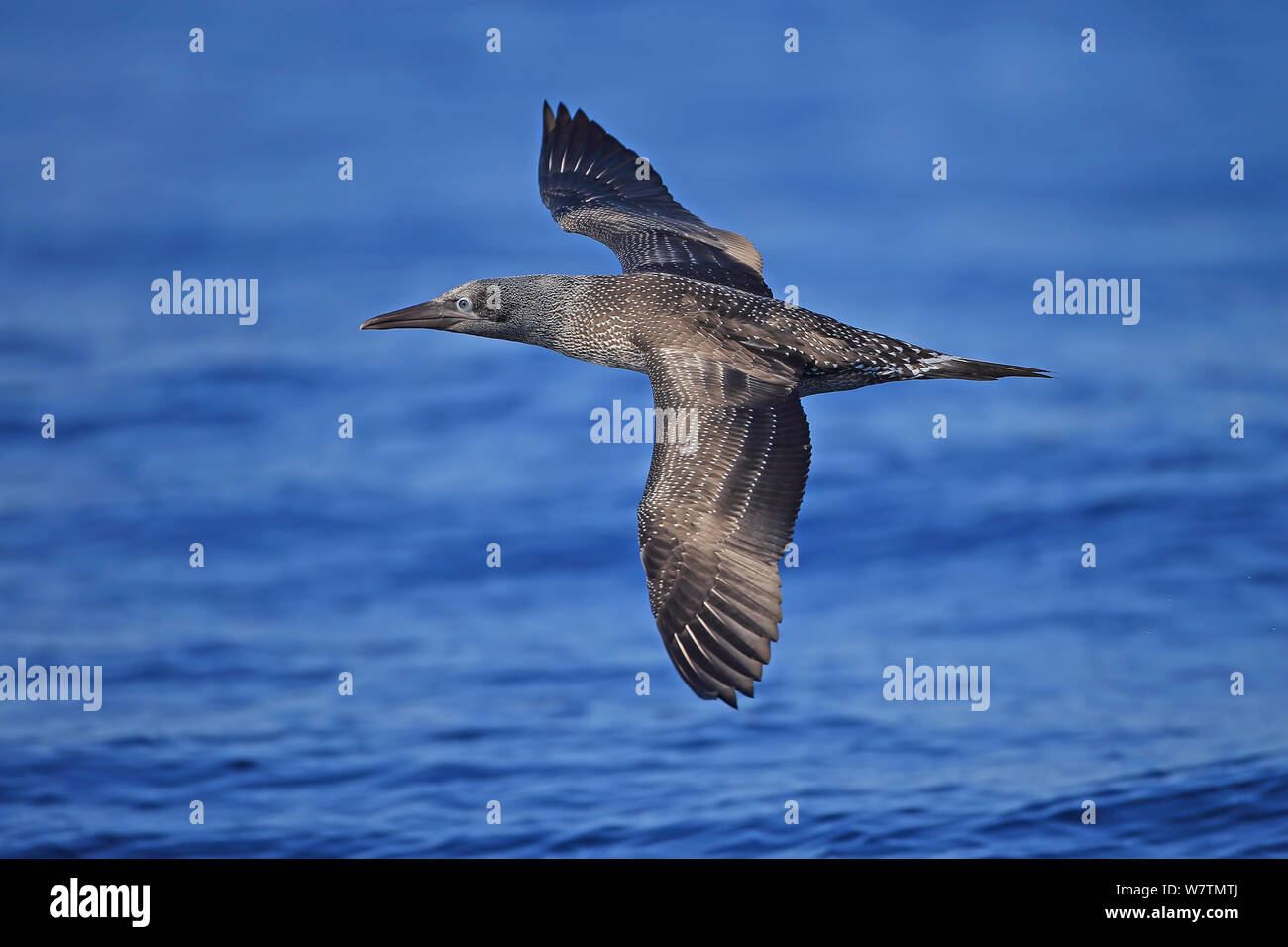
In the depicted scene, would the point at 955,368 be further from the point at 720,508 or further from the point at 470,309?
the point at 470,309

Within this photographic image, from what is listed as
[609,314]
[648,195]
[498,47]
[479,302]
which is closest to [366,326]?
[479,302]

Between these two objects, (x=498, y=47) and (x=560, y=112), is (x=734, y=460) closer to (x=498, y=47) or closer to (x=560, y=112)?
(x=560, y=112)

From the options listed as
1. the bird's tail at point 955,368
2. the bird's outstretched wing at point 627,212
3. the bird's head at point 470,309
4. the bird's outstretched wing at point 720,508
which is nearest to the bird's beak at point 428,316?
the bird's head at point 470,309

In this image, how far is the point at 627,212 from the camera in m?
16.4

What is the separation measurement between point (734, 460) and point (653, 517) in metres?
0.73

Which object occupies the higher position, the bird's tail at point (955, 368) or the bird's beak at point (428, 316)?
the bird's beak at point (428, 316)

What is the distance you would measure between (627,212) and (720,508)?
5.55m

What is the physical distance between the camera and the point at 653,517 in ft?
38.4

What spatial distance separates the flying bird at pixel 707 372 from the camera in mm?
11180

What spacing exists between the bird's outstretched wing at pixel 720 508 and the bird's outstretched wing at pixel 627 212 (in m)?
2.42

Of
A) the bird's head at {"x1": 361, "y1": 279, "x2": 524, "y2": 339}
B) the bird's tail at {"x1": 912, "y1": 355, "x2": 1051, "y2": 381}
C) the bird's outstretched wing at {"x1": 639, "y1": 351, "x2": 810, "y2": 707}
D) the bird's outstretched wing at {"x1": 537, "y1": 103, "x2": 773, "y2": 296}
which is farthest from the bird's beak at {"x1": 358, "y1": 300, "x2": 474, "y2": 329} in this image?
the bird's tail at {"x1": 912, "y1": 355, "x2": 1051, "y2": 381}

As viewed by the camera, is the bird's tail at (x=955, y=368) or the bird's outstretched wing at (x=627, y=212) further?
the bird's outstretched wing at (x=627, y=212)

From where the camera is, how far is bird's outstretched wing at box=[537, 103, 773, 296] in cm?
1522

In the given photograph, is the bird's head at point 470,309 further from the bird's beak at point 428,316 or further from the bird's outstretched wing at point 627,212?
the bird's outstretched wing at point 627,212
